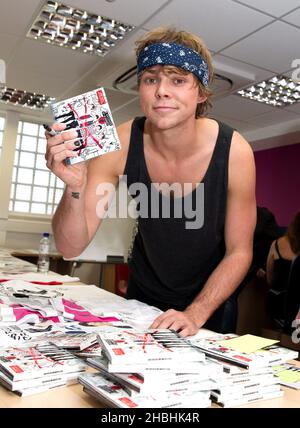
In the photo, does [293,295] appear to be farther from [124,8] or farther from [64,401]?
[64,401]

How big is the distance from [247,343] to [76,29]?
329 cm

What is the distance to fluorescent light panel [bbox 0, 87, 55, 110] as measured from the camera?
17.8 feet

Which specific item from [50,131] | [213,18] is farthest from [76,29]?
[50,131]

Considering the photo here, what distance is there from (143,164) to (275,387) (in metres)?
0.97

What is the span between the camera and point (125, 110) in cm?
571

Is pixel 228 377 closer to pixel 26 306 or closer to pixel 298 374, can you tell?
pixel 298 374

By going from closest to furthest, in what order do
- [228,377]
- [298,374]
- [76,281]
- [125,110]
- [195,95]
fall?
1. [228,377]
2. [298,374]
3. [195,95]
4. [76,281]
5. [125,110]

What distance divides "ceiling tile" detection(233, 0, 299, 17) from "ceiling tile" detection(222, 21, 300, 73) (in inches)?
6.3

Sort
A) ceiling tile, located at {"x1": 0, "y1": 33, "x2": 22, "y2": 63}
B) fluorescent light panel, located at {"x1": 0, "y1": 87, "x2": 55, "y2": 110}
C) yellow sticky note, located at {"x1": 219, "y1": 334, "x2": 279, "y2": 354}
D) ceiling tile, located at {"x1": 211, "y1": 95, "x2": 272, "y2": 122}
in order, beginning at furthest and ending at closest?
fluorescent light panel, located at {"x1": 0, "y1": 87, "x2": 55, "y2": 110}, ceiling tile, located at {"x1": 211, "y1": 95, "x2": 272, "y2": 122}, ceiling tile, located at {"x1": 0, "y1": 33, "x2": 22, "y2": 63}, yellow sticky note, located at {"x1": 219, "y1": 334, "x2": 279, "y2": 354}

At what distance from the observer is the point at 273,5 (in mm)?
2904

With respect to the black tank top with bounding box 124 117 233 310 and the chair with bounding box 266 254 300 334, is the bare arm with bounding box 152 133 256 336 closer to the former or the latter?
the black tank top with bounding box 124 117 233 310

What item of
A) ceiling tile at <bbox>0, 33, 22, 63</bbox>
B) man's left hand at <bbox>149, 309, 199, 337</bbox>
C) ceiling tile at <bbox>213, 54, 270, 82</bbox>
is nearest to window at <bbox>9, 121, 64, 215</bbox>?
ceiling tile at <bbox>0, 33, 22, 63</bbox>

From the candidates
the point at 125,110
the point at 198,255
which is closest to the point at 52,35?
the point at 125,110

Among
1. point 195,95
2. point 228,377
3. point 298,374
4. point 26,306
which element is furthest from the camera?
point 195,95
